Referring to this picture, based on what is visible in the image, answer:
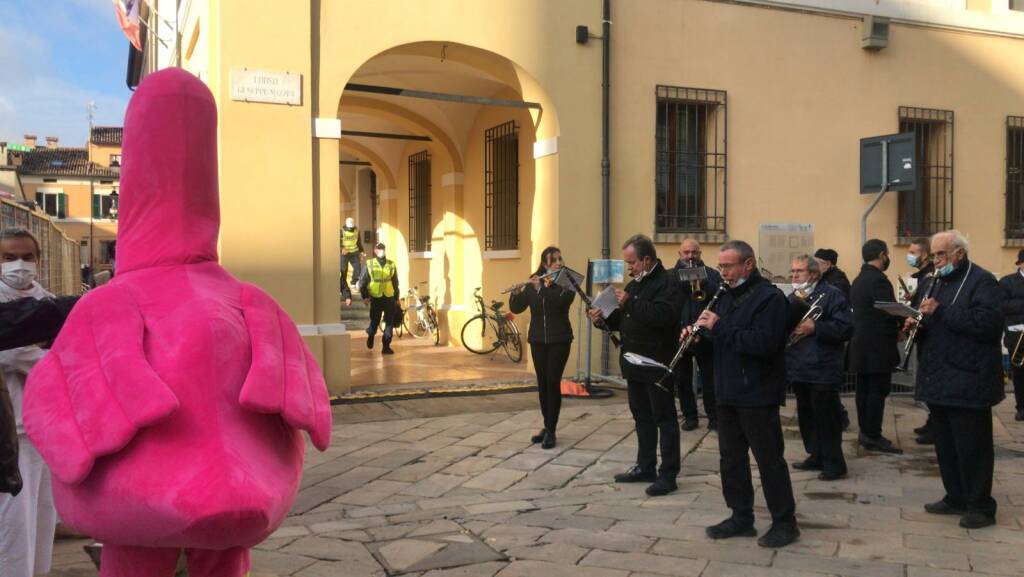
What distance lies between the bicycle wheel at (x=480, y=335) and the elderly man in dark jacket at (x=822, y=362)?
21.7 feet

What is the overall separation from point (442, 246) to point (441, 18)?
225 inches

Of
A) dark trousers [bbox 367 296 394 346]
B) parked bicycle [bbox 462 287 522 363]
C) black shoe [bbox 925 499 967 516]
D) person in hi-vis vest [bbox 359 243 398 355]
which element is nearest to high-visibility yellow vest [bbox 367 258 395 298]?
person in hi-vis vest [bbox 359 243 398 355]

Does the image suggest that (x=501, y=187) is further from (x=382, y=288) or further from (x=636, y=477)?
(x=636, y=477)

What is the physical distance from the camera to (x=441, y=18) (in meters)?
10.2

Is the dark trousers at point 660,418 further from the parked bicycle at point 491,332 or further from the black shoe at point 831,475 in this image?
the parked bicycle at point 491,332

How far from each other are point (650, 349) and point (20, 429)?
3906 mm

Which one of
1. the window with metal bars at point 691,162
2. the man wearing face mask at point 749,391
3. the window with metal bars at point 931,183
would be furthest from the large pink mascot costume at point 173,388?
the window with metal bars at point 931,183

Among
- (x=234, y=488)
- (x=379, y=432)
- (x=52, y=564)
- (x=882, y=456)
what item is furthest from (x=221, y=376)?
(x=882, y=456)

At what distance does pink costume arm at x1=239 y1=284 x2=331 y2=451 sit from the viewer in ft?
8.56

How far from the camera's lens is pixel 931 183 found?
518 inches

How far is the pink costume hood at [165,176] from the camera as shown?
113 inches

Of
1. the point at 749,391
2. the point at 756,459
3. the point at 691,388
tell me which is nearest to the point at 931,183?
the point at 691,388

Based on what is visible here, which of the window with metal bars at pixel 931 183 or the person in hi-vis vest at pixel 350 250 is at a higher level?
the window with metal bars at pixel 931 183

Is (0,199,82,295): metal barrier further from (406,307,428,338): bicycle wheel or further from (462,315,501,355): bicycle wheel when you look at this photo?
(406,307,428,338): bicycle wheel
